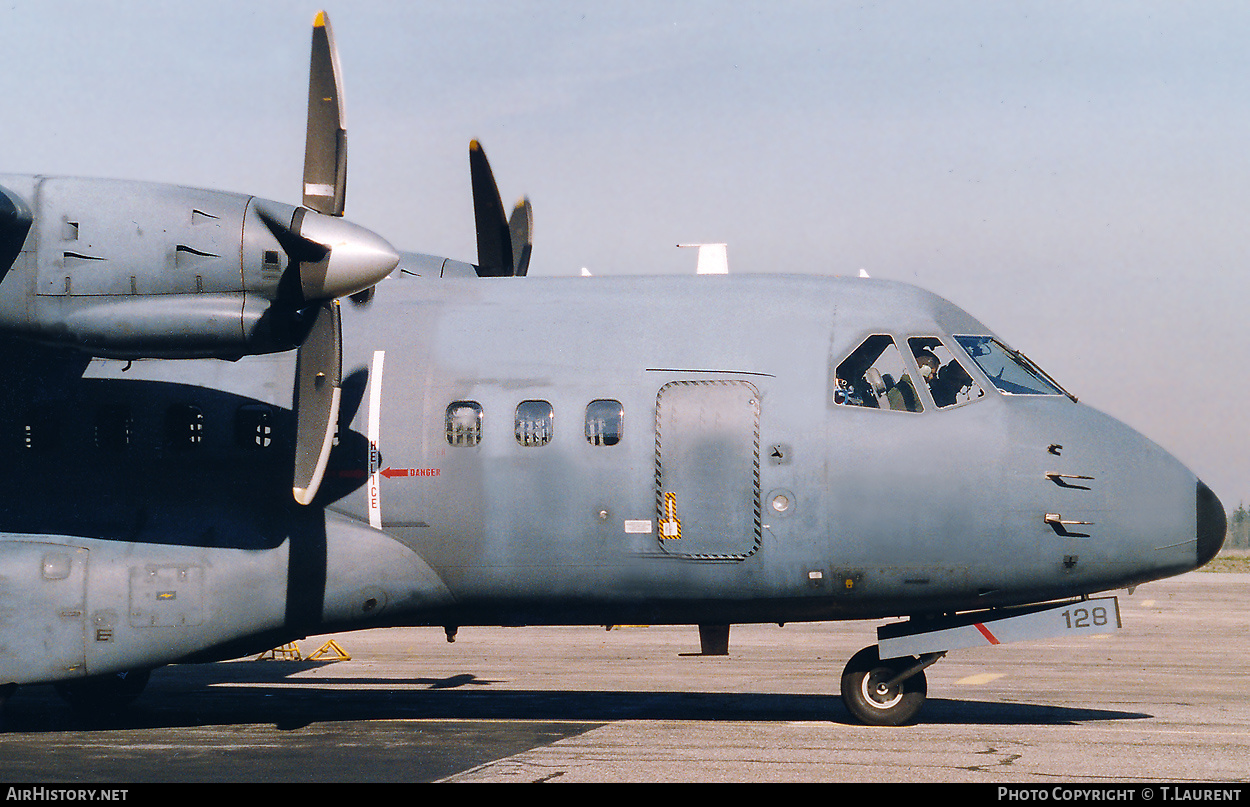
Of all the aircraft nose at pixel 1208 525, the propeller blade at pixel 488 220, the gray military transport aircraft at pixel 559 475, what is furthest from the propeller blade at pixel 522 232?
the aircraft nose at pixel 1208 525

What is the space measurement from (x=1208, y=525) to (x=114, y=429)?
11.7 metres

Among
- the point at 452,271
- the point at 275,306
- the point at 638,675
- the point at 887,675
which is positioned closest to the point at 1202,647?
the point at 638,675

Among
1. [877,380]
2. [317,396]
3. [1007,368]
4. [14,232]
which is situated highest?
[14,232]

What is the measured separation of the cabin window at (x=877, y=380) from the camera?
1314 centimetres

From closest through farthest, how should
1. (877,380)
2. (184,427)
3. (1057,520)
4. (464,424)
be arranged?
1. (1057,520)
2. (877,380)
3. (464,424)
4. (184,427)

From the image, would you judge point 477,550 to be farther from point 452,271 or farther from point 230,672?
point 230,672

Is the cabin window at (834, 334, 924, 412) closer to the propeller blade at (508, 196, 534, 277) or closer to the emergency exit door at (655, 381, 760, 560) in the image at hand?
the emergency exit door at (655, 381, 760, 560)

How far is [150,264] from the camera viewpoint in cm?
1177

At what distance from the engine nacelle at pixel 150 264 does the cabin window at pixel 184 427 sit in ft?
6.17

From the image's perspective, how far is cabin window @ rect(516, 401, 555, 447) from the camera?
13359mm

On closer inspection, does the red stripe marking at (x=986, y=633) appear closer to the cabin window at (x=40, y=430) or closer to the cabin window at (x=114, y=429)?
the cabin window at (x=114, y=429)

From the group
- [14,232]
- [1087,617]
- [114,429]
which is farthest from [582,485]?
[14,232]

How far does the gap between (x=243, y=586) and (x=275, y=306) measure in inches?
126

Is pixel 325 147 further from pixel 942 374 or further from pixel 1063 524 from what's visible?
pixel 1063 524
